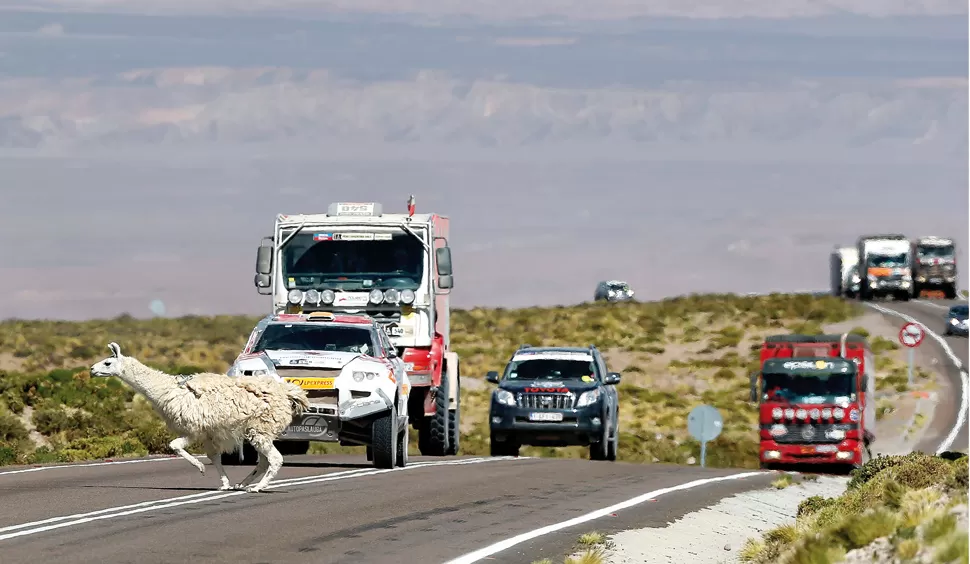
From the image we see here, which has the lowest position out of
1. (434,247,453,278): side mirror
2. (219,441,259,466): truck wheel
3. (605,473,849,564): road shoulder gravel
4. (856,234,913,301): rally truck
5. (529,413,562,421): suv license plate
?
(605,473,849,564): road shoulder gravel

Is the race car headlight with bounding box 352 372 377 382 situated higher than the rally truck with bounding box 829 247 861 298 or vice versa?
the rally truck with bounding box 829 247 861 298

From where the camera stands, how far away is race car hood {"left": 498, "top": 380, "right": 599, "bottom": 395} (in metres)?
29.0

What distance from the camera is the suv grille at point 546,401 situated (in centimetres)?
2884

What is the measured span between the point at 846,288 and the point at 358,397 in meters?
72.8

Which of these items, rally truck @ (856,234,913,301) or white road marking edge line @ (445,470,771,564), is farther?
rally truck @ (856,234,913,301)

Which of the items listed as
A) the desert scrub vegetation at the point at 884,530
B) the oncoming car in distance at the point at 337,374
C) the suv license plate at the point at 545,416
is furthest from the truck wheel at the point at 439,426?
the desert scrub vegetation at the point at 884,530

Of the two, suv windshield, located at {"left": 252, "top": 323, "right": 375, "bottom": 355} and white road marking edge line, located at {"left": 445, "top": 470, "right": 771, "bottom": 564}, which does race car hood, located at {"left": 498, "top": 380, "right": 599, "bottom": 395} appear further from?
suv windshield, located at {"left": 252, "top": 323, "right": 375, "bottom": 355}

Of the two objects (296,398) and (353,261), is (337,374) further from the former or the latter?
(353,261)

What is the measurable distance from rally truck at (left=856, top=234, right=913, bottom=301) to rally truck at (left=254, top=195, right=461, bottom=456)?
5672cm

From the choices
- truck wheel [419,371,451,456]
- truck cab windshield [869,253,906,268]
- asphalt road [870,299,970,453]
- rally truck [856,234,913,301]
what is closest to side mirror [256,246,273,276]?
truck wheel [419,371,451,456]

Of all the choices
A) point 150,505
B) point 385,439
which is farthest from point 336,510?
point 385,439

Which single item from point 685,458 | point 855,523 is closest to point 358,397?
point 855,523

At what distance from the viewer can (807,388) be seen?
118 feet

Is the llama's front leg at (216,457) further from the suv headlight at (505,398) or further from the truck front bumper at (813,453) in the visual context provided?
the truck front bumper at (813,453)
